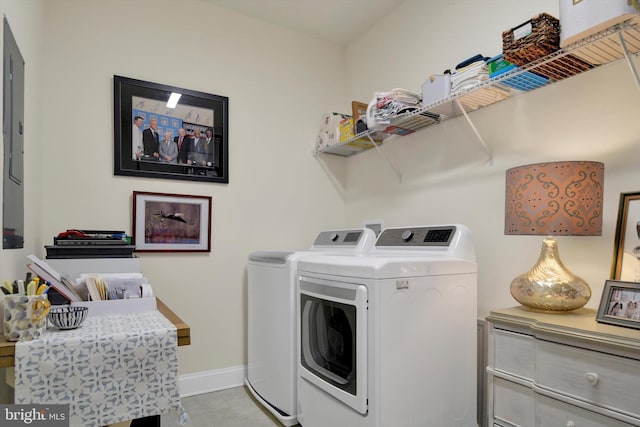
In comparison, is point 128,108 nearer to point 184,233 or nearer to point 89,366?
point 184,233

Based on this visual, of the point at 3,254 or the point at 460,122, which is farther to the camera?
the point at 460,122

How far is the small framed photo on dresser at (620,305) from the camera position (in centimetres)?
136

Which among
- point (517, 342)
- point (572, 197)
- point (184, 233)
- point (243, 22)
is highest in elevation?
point (243, 22)

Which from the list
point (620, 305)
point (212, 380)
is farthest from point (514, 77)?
point (212, 380)

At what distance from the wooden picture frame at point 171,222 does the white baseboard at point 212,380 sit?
92cm

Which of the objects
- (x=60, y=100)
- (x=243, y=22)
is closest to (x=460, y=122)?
(x=243, y=22)

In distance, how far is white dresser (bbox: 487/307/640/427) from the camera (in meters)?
1.24

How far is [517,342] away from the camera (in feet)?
5.15

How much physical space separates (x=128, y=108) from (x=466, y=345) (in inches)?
101

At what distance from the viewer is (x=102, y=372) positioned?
1.14 metres

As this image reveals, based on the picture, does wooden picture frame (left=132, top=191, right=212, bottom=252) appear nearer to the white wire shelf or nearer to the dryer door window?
the dryer door window

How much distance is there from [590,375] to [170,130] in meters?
2.75

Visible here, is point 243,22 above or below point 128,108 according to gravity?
above

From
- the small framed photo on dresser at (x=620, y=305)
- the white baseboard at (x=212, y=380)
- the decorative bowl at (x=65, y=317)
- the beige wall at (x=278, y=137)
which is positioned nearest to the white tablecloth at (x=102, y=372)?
the decorative bowl at (x=65, y=317)
